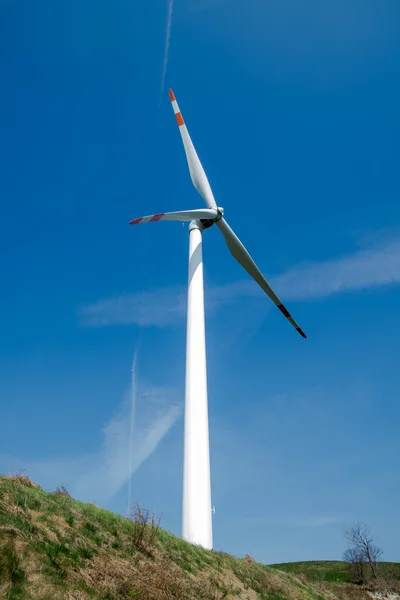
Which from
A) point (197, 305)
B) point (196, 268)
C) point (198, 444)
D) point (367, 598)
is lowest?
point (367, 598)

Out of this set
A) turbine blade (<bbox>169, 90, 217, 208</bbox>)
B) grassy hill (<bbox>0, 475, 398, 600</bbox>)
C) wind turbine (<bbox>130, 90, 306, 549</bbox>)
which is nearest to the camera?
grassy hill (<bbox>0, 475, 398, 600</bbox>)

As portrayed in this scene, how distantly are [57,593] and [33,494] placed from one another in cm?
694

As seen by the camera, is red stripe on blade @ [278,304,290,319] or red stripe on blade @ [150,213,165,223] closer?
red stripe on blade @ [150,213,165,223]

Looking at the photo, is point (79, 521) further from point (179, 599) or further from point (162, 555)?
point (179, 599)

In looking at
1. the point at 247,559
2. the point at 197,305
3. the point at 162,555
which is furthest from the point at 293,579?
the point at 197,305

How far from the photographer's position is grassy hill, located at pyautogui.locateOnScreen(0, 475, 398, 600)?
13703 millimetres

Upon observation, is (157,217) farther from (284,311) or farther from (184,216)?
(284,311)

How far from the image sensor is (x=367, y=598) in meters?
41.6

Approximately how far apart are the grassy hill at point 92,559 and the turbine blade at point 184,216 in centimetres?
2400

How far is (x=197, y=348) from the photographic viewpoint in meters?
32.3

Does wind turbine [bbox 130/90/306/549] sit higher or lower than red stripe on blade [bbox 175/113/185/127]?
lower

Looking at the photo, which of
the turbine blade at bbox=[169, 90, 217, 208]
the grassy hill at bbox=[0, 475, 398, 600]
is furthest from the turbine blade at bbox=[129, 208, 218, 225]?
the grassy hill at bbox=[0, 475, 398, 600]

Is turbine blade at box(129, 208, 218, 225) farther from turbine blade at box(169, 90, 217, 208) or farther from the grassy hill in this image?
the grassy hill

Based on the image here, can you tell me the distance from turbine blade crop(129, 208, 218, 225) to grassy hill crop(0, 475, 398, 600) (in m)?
24.0
